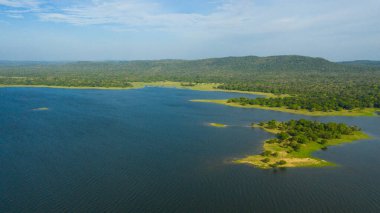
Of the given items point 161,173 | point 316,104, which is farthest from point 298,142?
point 316,104

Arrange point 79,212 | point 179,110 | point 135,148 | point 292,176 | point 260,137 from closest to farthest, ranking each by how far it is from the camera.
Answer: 1. point 79,212
2. point 292,176
3. point 135,148
4. point 260,137
5. point 179,110

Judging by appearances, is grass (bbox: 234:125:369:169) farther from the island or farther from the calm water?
the calm water

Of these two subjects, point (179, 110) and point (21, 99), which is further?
point (21, 99)

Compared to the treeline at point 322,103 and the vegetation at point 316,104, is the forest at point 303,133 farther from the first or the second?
the treeline at point 322,103

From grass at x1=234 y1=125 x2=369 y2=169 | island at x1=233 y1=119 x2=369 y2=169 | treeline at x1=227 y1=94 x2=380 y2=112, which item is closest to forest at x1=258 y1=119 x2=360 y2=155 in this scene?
island at x1=233 y1=119 x2=369 y2=169

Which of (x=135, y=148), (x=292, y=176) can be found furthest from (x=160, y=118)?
(x=292, y=176)

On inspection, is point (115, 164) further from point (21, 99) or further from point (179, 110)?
point (21, 99)

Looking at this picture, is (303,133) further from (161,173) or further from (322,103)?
(322,103)
